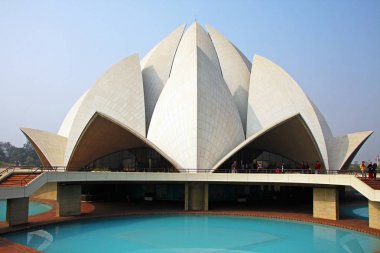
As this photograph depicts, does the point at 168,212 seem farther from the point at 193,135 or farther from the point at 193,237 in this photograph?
the point at 193,237

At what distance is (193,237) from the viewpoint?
13797 mm

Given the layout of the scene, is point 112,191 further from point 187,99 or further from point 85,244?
point 85,244

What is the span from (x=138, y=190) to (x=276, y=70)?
14.5 metres

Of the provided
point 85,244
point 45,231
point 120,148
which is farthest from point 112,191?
point 85,244

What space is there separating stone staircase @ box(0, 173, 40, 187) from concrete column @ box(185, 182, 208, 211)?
335 inches

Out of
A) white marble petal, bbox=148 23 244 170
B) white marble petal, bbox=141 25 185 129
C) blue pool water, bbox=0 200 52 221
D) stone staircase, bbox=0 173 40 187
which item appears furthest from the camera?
white marble petal, bbox=141 25 185 129

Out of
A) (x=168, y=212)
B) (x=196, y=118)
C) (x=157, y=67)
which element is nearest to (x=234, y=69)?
(x=157, y=67)

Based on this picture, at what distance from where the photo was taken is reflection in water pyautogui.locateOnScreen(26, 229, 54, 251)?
12.2 meters

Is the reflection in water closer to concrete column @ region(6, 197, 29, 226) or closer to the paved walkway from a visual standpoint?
the paved walkway

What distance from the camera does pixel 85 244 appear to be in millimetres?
12500

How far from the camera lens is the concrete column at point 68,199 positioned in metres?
18.2

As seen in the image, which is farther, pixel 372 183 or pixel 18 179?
pixel 18 179

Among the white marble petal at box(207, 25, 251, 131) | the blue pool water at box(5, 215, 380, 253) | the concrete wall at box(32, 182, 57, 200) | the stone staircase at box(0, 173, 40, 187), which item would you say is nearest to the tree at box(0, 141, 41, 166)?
the concrete wall at box(32, 182, 57, 200)

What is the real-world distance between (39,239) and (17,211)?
2882mm
